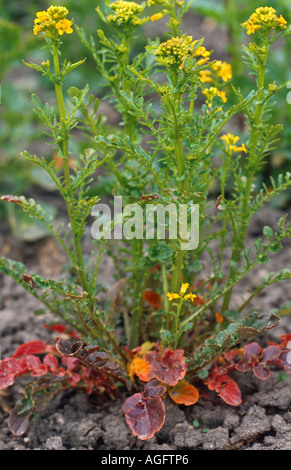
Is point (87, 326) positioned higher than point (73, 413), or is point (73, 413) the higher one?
point (87, 326)

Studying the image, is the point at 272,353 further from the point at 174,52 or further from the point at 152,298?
the point at 174,52

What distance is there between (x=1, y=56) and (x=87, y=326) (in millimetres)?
1851

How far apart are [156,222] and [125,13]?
0.58 meters

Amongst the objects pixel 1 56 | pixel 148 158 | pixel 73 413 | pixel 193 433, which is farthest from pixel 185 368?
pixel 1 56

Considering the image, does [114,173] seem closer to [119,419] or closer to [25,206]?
[25,206]

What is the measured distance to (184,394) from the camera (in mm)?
1615

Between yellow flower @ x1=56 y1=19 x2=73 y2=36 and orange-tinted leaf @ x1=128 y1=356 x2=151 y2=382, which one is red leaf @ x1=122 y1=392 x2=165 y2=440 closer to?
orange-tinted leaf @ x1=128 y1=356 x2=151 y2=382

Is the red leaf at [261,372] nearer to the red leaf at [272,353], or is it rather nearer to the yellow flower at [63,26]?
the red leaf at [272,353]

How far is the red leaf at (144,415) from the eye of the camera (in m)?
1.49

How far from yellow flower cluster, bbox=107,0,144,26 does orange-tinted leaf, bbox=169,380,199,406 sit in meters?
1.04

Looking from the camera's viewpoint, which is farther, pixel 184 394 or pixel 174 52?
pixel 184 394

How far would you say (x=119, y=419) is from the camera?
168 cm

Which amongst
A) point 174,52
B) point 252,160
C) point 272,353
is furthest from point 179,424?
point 174,52

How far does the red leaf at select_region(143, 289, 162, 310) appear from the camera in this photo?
70.8 inches
